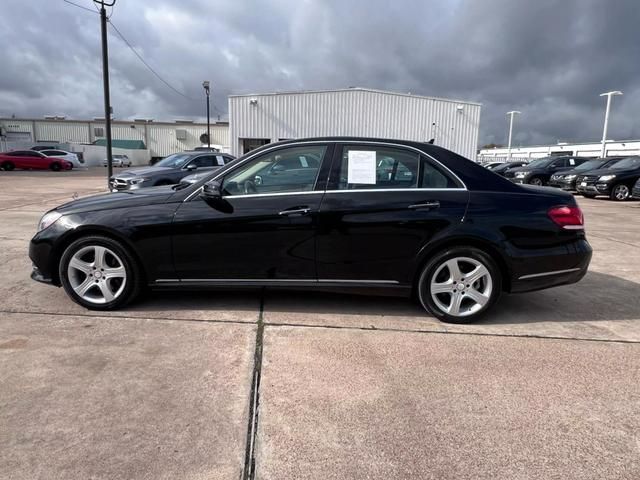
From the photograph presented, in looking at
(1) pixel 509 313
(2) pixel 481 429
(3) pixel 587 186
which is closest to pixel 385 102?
(3) pixel 587 186

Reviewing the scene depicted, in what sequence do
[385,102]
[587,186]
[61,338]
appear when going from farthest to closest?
1. [385,102]
2. [587,186]
3. [61,338]

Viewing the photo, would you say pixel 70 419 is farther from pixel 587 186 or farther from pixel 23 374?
pixel 587 186

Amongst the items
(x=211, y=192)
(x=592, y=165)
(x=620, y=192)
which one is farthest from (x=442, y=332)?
(x=592, y=165)

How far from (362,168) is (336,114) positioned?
81.9ft

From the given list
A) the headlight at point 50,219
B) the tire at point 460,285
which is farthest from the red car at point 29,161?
the tire at point 460,285

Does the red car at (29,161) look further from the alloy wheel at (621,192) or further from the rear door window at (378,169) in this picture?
the rear door window at (378,169)

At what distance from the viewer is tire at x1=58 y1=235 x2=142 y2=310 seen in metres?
3.89

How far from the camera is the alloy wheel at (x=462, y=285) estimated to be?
3.86 meters

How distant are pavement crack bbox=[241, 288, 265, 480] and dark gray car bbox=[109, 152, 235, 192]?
7853 millimetres

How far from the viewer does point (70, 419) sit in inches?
95.9

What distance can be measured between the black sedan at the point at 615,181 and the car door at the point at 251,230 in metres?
16.3

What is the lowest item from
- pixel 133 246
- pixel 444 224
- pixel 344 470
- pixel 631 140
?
pixel 344 470

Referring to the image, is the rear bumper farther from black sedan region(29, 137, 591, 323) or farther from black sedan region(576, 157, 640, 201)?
black sedan region(576, 157, 640, 201)

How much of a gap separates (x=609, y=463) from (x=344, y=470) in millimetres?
1296
